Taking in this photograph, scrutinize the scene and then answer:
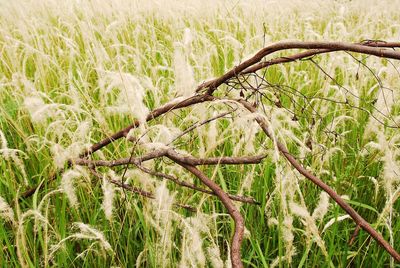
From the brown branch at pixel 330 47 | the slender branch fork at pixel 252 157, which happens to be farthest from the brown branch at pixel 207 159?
the brown branch at pixel 330 47

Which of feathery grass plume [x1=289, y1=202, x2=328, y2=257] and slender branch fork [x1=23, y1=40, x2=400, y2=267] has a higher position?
slender branch fork [x1=23, y1=40, x2=400, y2=267]

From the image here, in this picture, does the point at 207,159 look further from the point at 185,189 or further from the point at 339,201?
the point at 185,189

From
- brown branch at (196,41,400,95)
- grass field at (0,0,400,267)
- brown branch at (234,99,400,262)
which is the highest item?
brown branch at (196,41,400,95)

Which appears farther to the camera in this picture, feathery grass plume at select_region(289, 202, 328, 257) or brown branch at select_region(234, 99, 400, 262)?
feathery grass plume at select_region(289, 202, 328, 257)

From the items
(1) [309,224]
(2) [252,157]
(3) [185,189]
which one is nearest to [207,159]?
(2) [252,157]

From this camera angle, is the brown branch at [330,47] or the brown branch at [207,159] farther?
the brown branch at [207,159]

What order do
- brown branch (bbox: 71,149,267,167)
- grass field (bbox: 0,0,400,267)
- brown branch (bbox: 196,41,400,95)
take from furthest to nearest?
1. grass field (bbox: 0,0,400,267)
2. brown branch (bbox: 71,149,267,167)
3. brown branch (bbox: 196,41,400,95)

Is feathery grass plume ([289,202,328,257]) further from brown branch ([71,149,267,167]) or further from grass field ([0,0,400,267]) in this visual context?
brown branch ([71,149,267,167])

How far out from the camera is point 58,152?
115 centimetres

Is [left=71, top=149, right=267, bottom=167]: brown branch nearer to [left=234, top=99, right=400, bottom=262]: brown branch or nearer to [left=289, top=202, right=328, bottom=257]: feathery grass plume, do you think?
[left=234, top=99, right=400, bottom=262]: brown branch

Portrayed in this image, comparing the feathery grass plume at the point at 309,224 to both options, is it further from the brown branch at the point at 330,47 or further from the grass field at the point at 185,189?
the brown branch at the point at 330,47

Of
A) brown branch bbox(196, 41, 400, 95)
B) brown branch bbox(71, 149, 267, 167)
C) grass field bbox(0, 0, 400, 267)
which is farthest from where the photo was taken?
grass field bbox(0, 0, 400, 267)

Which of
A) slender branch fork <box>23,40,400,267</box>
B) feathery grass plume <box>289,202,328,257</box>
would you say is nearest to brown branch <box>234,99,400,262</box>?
slender branch fork <box>23,40,400,267</box>

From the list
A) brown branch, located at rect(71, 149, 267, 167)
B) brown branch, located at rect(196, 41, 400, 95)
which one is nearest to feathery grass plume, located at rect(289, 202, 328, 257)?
brown branch, located at rect(71, 149, 267, 167)
